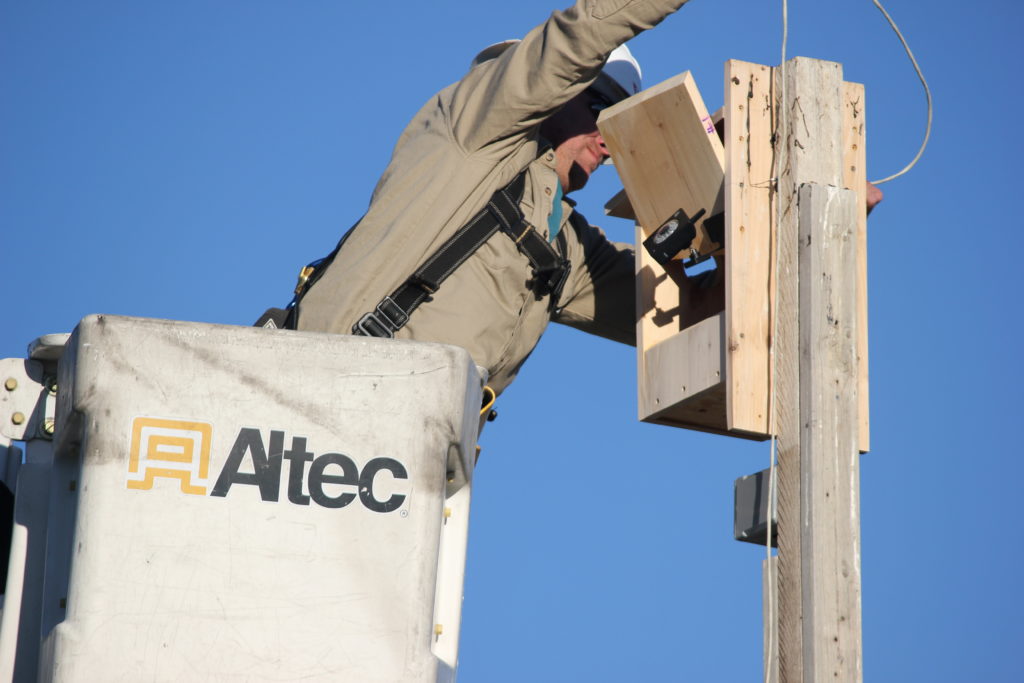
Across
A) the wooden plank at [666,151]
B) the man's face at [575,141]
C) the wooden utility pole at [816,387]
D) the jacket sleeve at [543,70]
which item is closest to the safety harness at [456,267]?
the jacket sleeve at [543,70]

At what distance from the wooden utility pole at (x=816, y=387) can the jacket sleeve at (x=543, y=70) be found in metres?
0.49

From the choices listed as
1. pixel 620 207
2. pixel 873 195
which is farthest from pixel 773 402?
pixel 620 207

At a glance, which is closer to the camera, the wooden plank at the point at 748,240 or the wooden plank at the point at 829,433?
the wooden plank at the point at 829,433

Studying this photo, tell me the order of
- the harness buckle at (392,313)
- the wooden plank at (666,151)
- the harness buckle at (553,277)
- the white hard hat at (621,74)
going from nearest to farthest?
the harness buckle at (392,313)
the wooden plank at (666,151)
the harness buckle at (553,277)
the white hard hat at (621,74)

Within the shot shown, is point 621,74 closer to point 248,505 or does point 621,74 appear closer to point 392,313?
point 392,313

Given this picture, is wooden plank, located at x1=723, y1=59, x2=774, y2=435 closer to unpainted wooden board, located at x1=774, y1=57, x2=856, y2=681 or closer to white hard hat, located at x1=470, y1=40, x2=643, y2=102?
unpainted wooden board, located at x1=774, y1=57, x2=856, y2=681

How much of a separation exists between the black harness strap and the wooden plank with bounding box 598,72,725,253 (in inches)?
13.6

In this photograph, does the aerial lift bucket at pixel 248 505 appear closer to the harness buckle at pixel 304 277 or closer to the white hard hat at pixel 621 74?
the harness buckle at pixel 304 277

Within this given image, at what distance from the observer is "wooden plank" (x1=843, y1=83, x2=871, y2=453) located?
3.81 metres

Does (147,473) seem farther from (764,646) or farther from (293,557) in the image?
(764,646)

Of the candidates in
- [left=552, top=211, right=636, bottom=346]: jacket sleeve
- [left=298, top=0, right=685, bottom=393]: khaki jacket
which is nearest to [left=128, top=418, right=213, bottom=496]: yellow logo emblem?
[left=298, top=0, right=685, bottom=393]: khaki jacket

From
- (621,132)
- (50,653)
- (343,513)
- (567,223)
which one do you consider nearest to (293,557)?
(343,513)

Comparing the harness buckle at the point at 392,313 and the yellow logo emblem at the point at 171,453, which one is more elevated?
the harness buckle at the point at 392,313

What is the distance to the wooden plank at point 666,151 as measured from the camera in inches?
162
